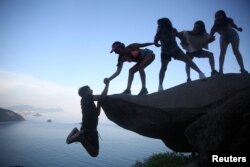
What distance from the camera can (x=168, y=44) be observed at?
840 centimetres

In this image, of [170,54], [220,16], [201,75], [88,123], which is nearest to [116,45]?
[170,54]

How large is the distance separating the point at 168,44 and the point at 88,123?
16.1 ft

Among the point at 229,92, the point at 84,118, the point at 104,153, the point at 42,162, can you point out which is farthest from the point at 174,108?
the point at 104,153

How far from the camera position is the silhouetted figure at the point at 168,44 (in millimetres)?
8180

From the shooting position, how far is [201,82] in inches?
357

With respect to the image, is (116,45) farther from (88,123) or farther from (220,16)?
(220,16)

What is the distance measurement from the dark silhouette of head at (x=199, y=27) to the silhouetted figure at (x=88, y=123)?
190 inches

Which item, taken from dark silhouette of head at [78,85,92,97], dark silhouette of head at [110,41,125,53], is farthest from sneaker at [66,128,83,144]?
dark silhouette of head at [110,41,125,53]

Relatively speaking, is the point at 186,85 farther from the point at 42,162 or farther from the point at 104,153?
the point at 104,153

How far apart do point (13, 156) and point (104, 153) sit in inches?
1804

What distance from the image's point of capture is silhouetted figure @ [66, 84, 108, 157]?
27.1ft

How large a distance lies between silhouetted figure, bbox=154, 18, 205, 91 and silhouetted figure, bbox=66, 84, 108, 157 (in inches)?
117

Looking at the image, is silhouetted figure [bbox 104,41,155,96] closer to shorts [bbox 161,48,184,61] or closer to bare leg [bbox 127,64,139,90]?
bare leg [bbox 127,64,139,90]

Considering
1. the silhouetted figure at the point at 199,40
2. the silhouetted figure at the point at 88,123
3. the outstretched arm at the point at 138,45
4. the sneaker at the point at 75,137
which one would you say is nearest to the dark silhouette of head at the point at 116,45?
the outstretched arm at the point at 138,45
